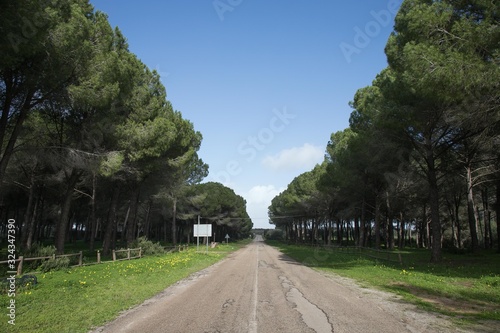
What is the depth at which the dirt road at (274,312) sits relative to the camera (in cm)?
687

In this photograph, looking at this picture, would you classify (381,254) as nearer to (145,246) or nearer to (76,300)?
(145,246)

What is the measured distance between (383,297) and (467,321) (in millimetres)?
3105

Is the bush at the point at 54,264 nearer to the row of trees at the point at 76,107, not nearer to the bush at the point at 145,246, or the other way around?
the row of trees at the point at 76,107

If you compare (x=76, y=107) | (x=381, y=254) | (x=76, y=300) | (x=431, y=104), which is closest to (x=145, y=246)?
(x=76, y=107)

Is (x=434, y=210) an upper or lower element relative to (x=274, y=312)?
upper

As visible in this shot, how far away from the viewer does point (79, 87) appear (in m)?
15.5

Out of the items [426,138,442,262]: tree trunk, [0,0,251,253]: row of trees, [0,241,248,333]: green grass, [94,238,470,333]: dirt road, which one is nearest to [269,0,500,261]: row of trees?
[426,138,442,262]: tree trunk

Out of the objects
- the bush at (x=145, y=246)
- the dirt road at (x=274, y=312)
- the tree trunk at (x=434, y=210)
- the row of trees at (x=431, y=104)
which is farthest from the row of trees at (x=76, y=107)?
the tree trunk at (x=434, y=210)

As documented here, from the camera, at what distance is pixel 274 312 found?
826 centimetres

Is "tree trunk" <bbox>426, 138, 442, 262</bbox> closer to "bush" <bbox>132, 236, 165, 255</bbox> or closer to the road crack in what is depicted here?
the road crack

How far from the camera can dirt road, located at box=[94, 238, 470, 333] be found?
6.87m

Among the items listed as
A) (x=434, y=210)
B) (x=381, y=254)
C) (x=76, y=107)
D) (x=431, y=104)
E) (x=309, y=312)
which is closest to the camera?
(x=309, y=312)

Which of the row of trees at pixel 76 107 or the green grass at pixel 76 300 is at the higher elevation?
the row of trees at pixel 76 107

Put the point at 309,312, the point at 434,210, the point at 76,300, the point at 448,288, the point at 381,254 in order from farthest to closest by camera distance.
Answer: the point at 381,254
the point at 434,210
the point at 448,288
the point at 76,300
the point at 309,312
